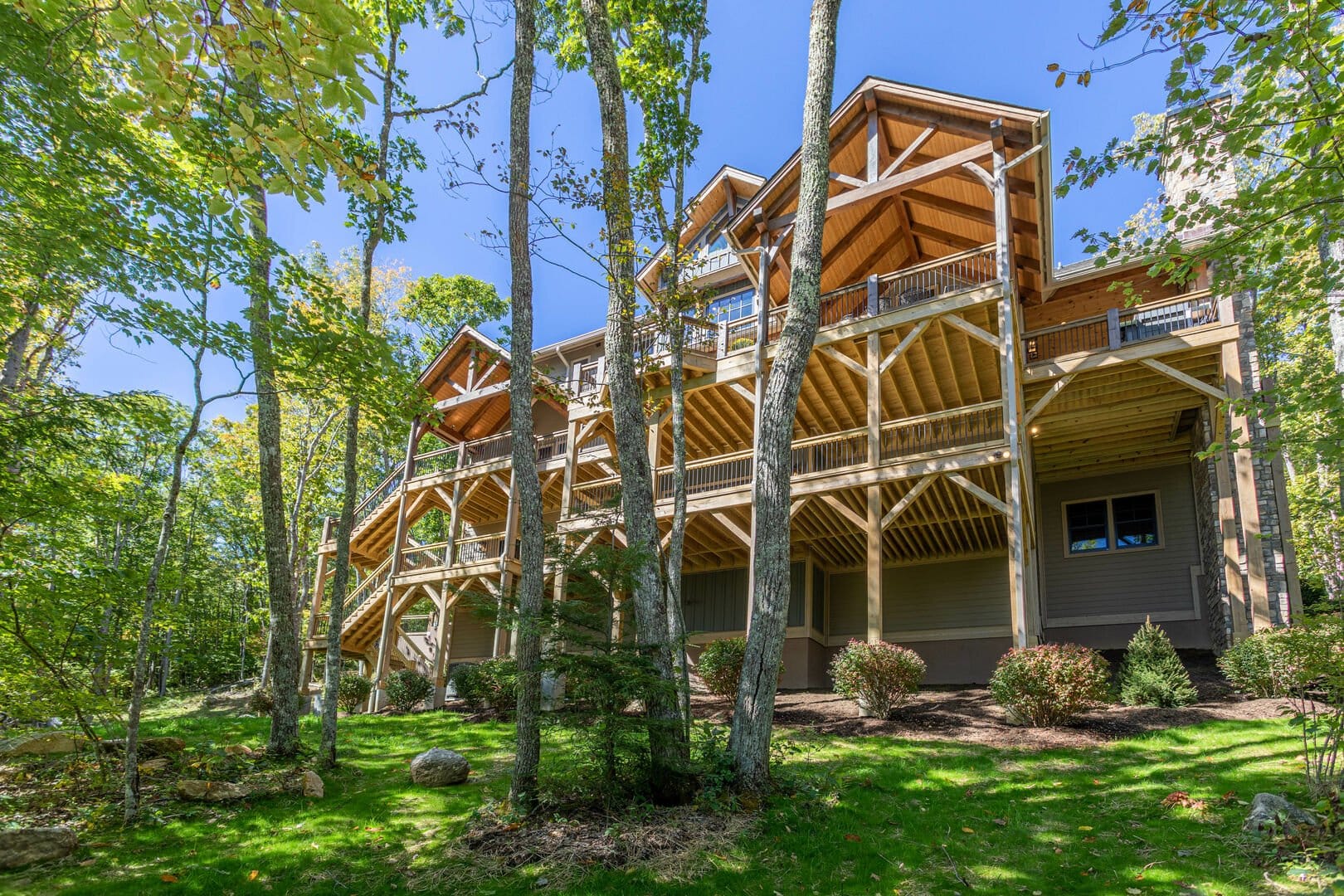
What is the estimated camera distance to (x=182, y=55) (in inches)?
131

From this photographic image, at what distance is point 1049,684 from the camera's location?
29.3ft

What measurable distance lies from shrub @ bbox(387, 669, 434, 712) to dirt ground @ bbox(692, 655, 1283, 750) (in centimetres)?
713

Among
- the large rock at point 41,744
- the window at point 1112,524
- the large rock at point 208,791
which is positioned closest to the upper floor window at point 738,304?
the window at point 1112,524

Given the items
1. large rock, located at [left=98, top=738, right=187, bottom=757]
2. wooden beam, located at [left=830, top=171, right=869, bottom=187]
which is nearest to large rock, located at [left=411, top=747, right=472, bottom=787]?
large rock, located at [left=98, top=738, right=187, bottom=757]

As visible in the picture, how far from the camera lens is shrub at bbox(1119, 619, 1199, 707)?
962 cm

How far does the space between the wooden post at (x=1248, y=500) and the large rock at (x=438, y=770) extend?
35.2 ft

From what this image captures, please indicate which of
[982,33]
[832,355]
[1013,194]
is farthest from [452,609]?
[982,33]

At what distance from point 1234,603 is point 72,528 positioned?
15.6 m

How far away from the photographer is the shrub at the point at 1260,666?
914 centimetres

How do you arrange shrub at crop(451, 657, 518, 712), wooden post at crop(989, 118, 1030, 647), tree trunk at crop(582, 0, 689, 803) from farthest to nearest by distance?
shrub at crop(451, 657, 518, 712) → wooden post at crop(989, 118, 1030, 647) → tree trunk at crop(582, 0, 689, 803)

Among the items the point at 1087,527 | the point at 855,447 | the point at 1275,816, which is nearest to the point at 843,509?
the point at 855,447

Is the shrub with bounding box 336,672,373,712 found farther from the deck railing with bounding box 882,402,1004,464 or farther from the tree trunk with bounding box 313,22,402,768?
the deck railing with bounding box 882,402,1004,464

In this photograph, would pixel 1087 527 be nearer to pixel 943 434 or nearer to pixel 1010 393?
pixel 943 434

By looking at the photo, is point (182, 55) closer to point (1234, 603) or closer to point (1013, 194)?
point (1013, 194)
